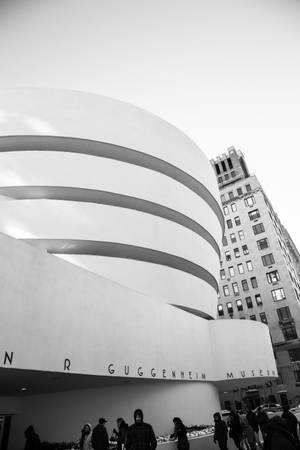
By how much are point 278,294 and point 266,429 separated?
147 ft

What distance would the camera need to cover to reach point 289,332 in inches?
1630

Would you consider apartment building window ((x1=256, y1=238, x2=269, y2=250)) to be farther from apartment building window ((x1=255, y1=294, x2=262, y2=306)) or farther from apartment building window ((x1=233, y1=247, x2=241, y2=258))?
apartment building window ((x1=255, y1=294, x2=262, y2=306))

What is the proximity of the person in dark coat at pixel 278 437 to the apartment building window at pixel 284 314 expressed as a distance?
142 ft

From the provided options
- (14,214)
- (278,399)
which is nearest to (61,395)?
(14,214)

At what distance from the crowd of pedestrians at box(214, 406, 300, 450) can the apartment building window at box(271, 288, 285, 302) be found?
35679mm

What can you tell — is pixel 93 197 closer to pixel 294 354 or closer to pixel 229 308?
pixel 294 354

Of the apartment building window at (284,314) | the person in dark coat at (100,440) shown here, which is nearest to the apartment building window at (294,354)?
the apartment building window at (284,314)

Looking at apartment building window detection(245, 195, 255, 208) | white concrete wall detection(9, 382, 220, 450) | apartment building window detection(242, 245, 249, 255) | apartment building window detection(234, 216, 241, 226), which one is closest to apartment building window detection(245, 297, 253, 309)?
apartment building window detection(242, 245, 249, 255)

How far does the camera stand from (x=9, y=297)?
8.88 m

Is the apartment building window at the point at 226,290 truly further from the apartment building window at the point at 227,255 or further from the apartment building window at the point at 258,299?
the apartment building window at the point at 258,299

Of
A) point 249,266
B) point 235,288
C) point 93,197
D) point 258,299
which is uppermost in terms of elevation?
point 249,266

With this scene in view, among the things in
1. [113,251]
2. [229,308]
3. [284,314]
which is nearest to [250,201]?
[229,308]

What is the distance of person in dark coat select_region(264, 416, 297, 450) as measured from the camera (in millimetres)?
3582

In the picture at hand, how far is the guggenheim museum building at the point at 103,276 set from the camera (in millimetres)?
9867
